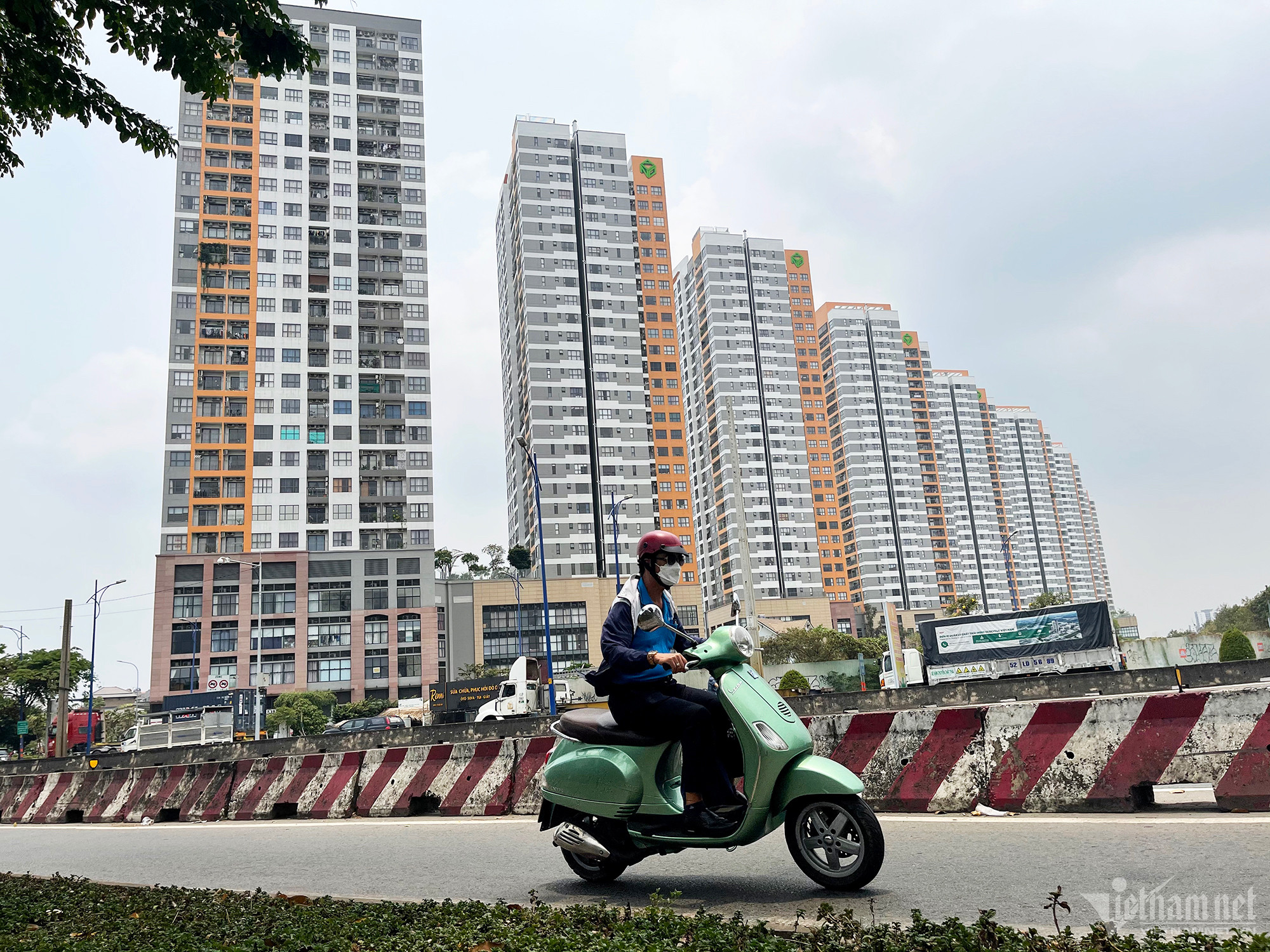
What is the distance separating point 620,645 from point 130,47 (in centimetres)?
588

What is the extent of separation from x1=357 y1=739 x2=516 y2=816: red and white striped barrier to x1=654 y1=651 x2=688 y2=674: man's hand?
5.73m

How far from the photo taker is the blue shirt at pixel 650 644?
15.7ft

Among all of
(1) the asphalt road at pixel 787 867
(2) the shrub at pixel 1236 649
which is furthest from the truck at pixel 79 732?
(2) the shrub at pixel 1236 649

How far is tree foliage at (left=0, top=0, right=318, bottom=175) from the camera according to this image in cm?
644

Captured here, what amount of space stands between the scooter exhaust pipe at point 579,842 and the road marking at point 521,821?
288 centimetres

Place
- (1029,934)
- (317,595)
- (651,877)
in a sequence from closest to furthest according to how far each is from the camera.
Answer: (1029,934) < (651,877) < (317,595)

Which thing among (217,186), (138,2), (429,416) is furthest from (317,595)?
(138,2)

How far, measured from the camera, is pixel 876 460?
484 ft

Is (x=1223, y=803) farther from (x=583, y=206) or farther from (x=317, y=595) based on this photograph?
(x=583, y=206)

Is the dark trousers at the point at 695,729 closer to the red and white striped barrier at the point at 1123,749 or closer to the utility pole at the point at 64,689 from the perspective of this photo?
the red and white striped barrier at the point at 1123,749

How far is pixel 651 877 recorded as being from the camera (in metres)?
5.28

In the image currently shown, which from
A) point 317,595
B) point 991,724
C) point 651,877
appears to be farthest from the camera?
point 317,595

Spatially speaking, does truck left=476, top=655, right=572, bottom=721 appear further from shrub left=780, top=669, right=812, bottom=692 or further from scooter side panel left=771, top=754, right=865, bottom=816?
scooter side panel left=771, top=754, right=865, bottom=816

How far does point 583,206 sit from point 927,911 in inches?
4595
